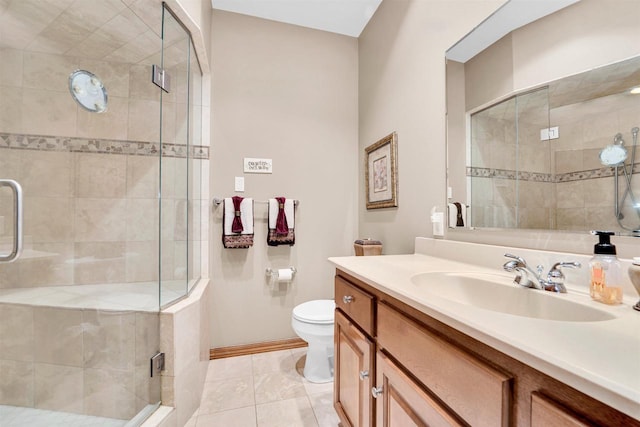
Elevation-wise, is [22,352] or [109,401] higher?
[22,352]

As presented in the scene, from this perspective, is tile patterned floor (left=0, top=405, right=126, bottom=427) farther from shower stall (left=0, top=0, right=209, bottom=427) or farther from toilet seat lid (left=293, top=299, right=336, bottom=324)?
toilet seat lid (left=293, top=299, right=336, bottom=324)

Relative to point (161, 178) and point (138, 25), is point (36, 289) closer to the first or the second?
point (161, 178)

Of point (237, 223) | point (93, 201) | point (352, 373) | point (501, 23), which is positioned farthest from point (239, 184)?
point (501, 23)

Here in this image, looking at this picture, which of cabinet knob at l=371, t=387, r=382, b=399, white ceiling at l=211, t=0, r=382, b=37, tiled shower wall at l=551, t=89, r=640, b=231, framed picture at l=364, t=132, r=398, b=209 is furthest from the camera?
white ceiling at l=211, t=0, r=382, b=37

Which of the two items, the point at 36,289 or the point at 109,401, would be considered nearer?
the point at 109,401

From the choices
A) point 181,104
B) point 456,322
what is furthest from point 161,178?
point 456,322

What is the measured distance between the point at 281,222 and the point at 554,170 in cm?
161

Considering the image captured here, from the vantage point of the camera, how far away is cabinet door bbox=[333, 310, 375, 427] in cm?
94

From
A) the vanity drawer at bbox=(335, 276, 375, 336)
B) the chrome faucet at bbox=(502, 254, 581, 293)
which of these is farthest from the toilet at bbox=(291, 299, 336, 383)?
the chrome faucet at bbox=(502, 254, 581, 293)

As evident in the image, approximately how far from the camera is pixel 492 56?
1146mm

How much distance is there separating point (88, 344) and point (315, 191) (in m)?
1.70

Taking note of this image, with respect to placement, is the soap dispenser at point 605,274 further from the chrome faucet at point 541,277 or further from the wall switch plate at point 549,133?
the wall switch plate at point 549,133

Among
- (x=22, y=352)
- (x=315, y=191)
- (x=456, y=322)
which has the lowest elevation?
(x=22, y=352)

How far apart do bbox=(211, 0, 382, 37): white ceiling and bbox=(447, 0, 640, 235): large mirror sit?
1129 millimetres
